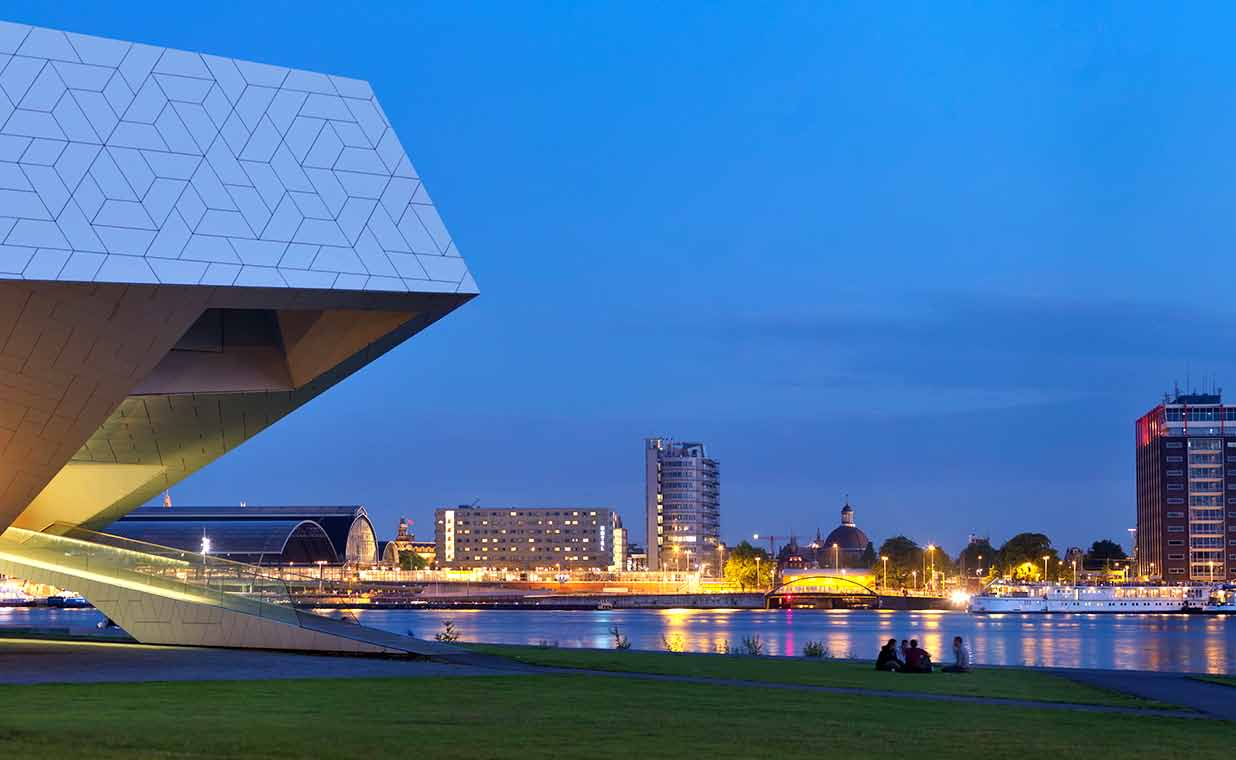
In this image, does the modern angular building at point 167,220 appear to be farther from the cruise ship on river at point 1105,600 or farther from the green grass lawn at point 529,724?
the cruise ship on river at point 1105,600

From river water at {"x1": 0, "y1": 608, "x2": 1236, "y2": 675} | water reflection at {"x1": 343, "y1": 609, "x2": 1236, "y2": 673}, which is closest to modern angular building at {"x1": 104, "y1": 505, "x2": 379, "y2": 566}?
river water at {"x1": 0, "y1": 608, "x2": 1236, "y2": 675}

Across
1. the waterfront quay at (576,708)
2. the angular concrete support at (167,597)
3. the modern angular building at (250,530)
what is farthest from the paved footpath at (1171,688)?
the modern angular building at (250,530)

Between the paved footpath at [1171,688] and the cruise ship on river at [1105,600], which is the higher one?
the paved footpath at [1171,688]

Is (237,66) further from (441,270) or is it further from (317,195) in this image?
(441,270)

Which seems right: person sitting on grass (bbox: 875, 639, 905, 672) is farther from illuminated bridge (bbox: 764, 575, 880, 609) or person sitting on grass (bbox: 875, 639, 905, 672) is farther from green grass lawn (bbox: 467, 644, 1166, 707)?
illuminated bridge (bbox: 764, 575, 880, 609)

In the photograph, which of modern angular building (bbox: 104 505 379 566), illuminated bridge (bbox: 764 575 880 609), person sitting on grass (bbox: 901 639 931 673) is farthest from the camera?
illuminated bridge (bbox: 764 575 880 609)

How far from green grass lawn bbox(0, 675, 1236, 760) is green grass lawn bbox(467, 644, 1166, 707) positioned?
11.2 feet

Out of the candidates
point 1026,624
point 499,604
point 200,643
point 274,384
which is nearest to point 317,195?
point 274,384

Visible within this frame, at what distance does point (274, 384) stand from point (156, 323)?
874 cm

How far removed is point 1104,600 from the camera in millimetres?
168250

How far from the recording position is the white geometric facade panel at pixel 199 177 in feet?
87.5

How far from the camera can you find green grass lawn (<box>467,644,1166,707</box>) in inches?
1006

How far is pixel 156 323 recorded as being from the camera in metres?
28.1

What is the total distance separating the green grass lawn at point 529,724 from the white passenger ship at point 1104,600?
150805 mm
